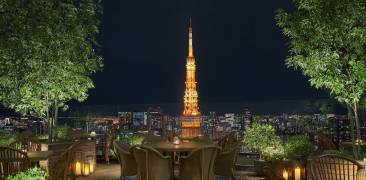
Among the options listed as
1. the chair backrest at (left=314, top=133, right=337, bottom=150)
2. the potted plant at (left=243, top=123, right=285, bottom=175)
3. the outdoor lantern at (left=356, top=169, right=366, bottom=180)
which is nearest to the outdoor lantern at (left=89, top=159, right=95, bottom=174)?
the potted plant at (left=243, top=123, right=285, bottom=175)

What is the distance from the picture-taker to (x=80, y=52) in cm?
916

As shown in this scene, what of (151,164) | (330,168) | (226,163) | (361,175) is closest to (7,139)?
(151,164)

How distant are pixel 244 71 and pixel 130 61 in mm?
24422

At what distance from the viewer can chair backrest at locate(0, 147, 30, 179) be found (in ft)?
18.7

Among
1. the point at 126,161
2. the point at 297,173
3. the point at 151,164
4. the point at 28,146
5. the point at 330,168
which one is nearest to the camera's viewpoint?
the point at 330,168

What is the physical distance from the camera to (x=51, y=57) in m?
8.47

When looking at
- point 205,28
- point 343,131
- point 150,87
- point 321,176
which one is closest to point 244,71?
point 205,28

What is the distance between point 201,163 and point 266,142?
213cm

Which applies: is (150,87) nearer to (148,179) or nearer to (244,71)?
(244,71)

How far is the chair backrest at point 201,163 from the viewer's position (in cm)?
629

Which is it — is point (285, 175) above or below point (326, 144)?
below

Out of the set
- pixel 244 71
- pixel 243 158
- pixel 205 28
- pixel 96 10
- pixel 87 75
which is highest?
pixel 205 28

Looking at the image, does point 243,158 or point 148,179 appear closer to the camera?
point 148,179

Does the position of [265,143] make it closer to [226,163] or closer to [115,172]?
[226,163]
